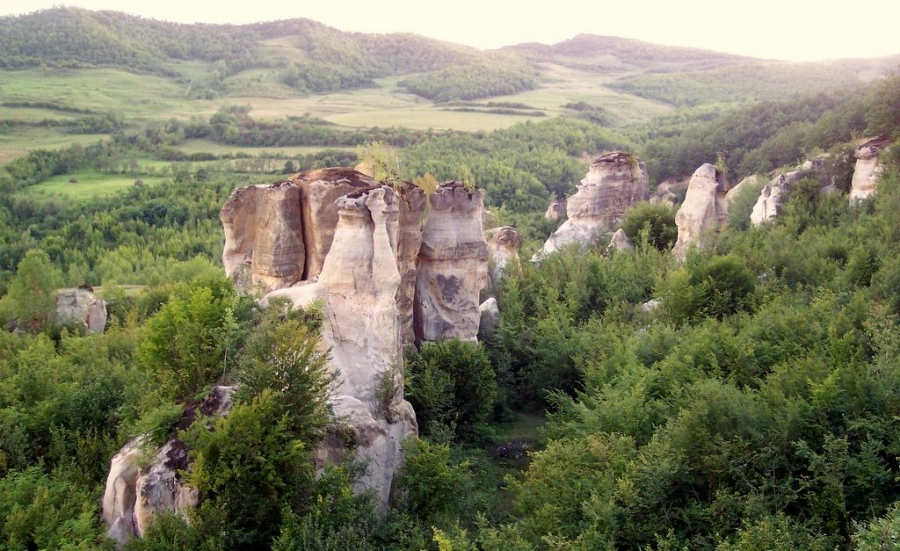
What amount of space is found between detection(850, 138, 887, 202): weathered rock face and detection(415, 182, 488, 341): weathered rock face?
63.8 ft

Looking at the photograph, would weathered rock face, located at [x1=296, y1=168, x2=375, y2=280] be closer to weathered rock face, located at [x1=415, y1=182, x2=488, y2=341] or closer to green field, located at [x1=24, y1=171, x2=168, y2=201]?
weathered rock face, located at [x1=415, y1=182, x2=488, y2=341]

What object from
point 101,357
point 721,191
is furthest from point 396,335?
point 721,191

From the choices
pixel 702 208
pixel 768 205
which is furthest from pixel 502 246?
pixel 768 205

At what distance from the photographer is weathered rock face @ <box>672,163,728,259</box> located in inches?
1366

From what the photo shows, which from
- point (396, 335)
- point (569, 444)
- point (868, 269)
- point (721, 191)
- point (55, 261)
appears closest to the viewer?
point (569, 444)

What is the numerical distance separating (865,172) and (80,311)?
36427 millimetres

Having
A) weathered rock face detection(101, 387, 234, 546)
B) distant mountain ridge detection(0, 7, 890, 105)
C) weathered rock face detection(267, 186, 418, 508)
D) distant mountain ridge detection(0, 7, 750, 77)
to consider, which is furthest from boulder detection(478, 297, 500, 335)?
distant mountain ridge detection(0, 7, 750, 77)

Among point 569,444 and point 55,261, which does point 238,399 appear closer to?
point 569,444

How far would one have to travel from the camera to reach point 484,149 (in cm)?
9581

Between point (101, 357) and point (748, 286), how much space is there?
72.5 ft

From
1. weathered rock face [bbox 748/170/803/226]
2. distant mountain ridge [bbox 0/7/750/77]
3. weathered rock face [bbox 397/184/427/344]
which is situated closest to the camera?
weathered rock face [bbox 397/184/427/344]

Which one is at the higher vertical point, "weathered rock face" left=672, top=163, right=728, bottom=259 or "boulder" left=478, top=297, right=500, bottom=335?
"weathered rock face" left=672, top=163, right=728, bottom=259

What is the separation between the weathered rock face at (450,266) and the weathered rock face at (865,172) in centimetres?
1945

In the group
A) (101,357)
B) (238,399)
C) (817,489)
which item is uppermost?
(238,399)
